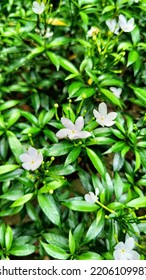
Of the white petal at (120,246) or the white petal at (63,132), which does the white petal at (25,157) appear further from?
the white petal at (120,246)

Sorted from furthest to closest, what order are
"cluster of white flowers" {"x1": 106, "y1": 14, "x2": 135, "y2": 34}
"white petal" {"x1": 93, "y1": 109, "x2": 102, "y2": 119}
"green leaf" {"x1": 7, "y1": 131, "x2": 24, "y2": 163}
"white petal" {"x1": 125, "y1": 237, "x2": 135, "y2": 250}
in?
"cluster of white flowers" {"x1": 106, "y1": 14, "x2": 135, "y2": 34}, "green leaf" {"x1": 7, "y1": 131, "x2": 24, "y2": 163}, "white petal" {"x1": 93, "y1": 109, "x2": 102, "y2": 119}, "white petal" {"x1": 125, "y1": 237, "x2": 135, "y2": 250}

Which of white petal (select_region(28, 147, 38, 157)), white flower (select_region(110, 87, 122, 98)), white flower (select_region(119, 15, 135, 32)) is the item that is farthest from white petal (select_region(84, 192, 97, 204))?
white flower (select_region(119, 15, 135, 32))

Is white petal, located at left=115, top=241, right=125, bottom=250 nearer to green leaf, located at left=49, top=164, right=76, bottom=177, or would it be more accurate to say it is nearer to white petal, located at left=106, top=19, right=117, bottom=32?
green leaf, located at left=49, top=164, right=76, bottom=177

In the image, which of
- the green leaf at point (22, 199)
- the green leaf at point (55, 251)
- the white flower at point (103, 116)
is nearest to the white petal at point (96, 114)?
the white flower at point (103, 116)
